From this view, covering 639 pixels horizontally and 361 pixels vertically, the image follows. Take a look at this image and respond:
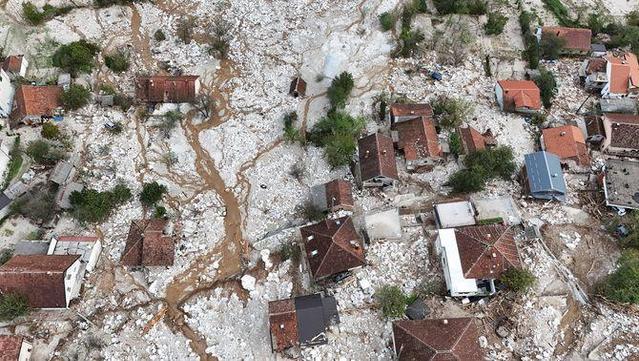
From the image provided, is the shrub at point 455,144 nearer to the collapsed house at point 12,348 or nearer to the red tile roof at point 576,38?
the red tile roof at point 576,38

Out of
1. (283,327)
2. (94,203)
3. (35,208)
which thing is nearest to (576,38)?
(283,327)

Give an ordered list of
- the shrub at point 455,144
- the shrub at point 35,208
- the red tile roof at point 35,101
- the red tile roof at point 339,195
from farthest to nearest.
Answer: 1. the red tile roof at point 35,101
2. the shrub at point 455,144
3. the red tile roof at point 339,195
4. the shrub at point 35,208

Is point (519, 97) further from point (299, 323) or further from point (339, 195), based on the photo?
point (299, 323)

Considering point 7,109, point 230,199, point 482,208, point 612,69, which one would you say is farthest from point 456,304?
point 7,109

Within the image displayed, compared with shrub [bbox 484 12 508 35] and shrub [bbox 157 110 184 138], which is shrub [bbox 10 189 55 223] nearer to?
shrub [bbox 157 110 184 138]

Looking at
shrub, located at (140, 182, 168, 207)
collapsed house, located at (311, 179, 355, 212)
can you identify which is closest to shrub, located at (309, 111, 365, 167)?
collapsed house, located at (311, 179, 355, 212)

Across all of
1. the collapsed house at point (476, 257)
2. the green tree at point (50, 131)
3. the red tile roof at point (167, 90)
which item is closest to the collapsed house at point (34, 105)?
the green tree at point (50, 131)
